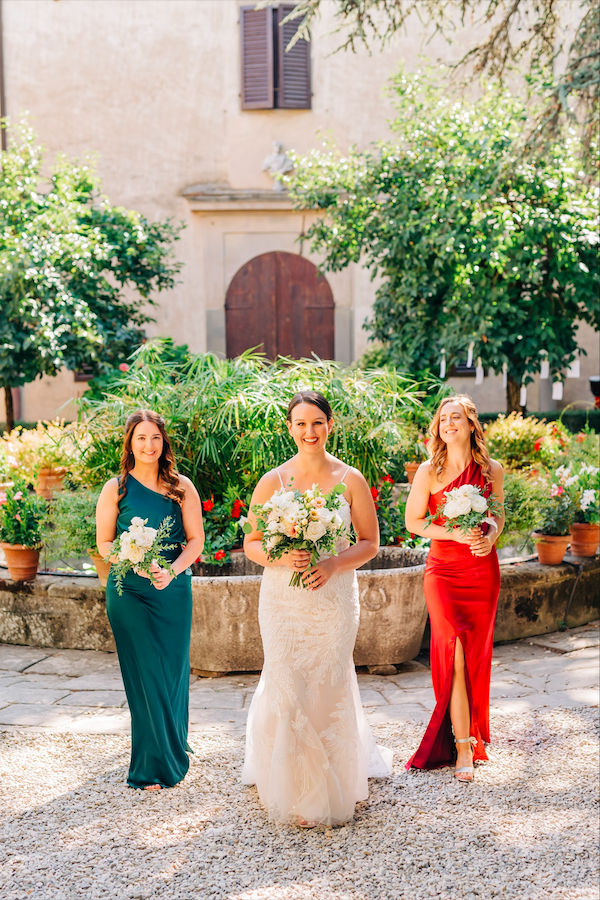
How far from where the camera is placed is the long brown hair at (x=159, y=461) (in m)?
4.15

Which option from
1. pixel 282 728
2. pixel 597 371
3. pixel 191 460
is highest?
pixel 597 371

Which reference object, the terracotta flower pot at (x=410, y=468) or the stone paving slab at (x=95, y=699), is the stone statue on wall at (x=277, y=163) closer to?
the terracotta flower pot at (x=410, y=468)

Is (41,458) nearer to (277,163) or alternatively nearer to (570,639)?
(570,639)

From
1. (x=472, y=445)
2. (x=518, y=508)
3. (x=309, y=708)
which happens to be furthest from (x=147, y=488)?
(x=518, y=508)

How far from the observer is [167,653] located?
4.11m

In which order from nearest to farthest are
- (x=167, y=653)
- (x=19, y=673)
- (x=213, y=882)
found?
(x=213, y=882) < (x=167, y=653) < (x=19, y=673)

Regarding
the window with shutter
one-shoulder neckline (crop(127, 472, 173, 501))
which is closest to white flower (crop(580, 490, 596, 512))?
one-shoulder neckline (crop(127, 472, 173, 501))

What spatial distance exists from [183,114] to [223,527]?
9.44 m

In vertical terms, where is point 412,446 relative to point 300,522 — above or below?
above

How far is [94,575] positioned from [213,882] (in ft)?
11.8

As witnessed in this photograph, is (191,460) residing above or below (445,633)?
above

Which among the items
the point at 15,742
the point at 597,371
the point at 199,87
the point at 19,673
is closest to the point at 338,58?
the point at 199,87

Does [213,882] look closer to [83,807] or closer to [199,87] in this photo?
[83,807]

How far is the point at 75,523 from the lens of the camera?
19.7ft
